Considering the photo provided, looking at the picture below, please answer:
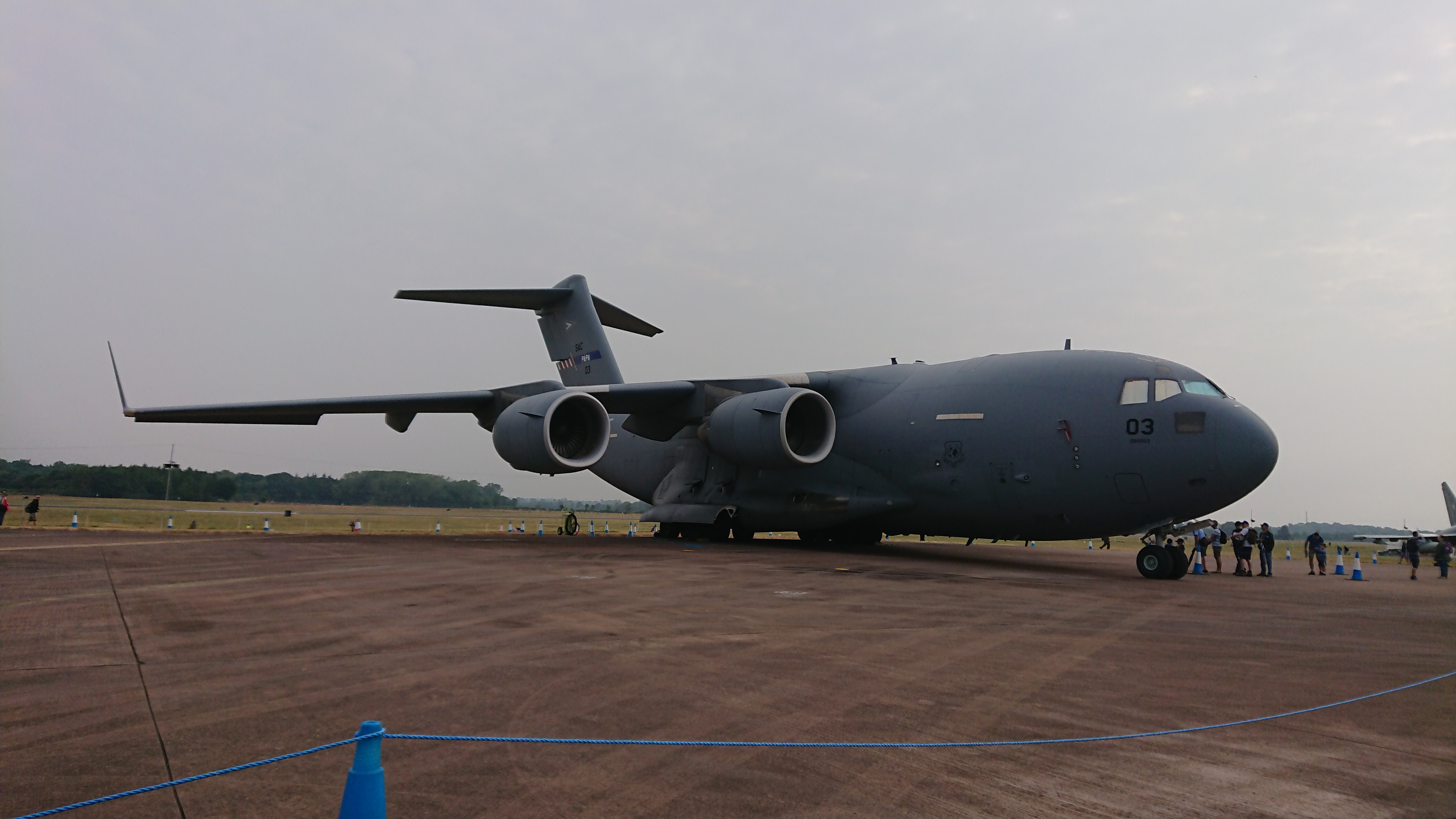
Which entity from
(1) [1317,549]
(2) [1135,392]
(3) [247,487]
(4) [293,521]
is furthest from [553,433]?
(3) [247,487]

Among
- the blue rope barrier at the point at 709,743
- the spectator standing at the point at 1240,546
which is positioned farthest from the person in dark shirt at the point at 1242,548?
the blue rope barrier at the point at 709,743

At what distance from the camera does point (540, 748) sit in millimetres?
3627

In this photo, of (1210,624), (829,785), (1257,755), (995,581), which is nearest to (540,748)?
(829,785)

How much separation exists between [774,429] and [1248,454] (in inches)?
293

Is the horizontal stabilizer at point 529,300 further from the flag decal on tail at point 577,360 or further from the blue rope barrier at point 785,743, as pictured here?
the blue rope barrier at point 785,743

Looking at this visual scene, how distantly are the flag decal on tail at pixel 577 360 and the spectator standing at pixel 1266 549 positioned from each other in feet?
47.5

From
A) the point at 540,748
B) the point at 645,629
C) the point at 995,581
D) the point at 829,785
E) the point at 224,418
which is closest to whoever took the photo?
the point at 829,785

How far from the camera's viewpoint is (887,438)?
16.0 meters

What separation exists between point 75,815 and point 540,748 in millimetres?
1597

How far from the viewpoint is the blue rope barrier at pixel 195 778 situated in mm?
2701

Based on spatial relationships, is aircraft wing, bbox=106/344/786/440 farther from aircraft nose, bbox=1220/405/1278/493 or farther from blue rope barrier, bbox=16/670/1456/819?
blue rope barrier, bbox=16/670/1456/819

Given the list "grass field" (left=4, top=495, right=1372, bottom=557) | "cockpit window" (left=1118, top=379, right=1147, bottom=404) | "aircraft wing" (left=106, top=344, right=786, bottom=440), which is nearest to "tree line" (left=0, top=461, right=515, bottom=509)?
"grass field" (left=4, top=495, right=1372, bottom=557)

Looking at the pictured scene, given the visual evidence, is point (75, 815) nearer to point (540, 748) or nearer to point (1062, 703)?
point (540, 748)

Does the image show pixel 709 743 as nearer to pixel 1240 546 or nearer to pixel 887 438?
pixel 887 438
